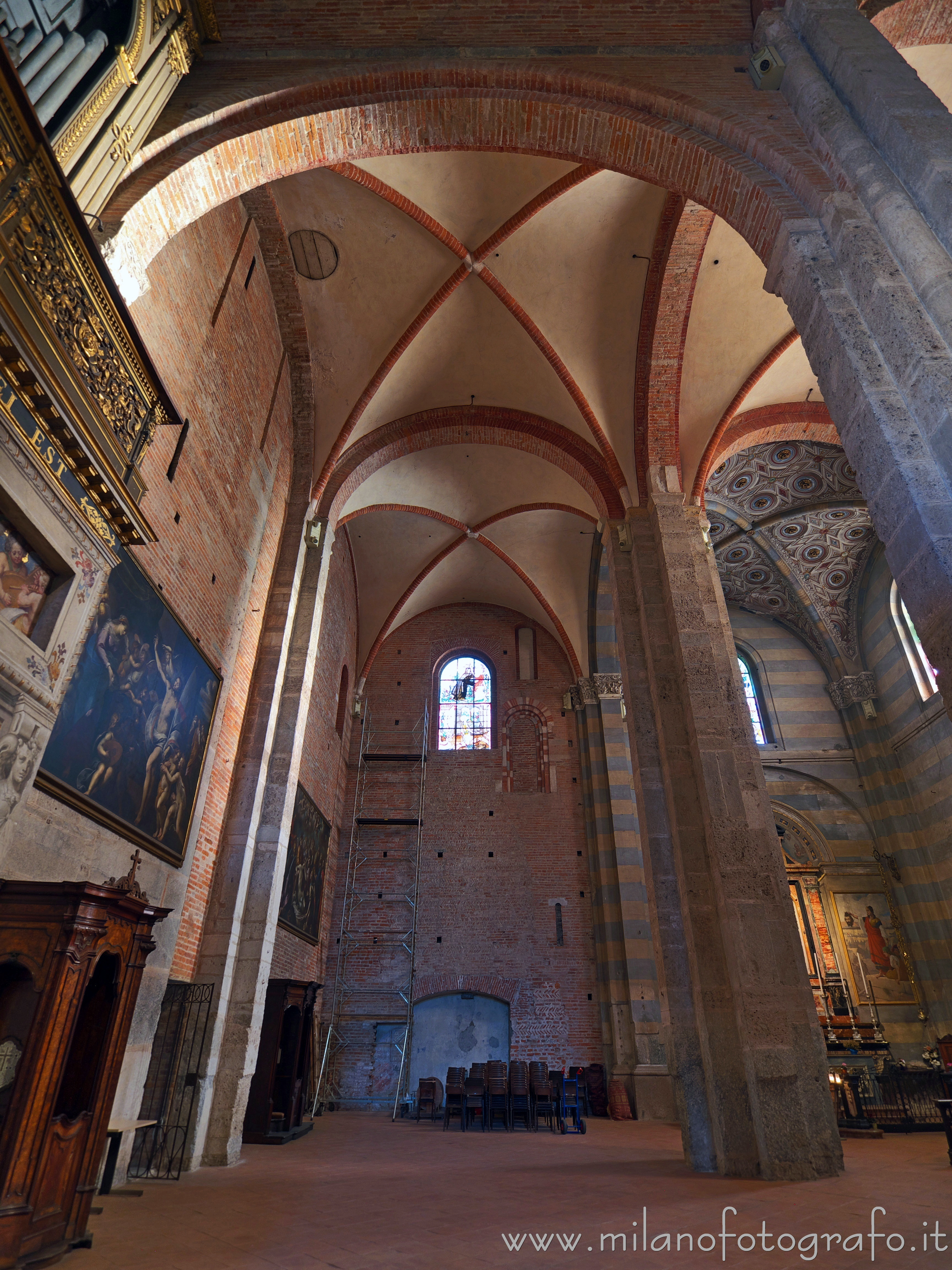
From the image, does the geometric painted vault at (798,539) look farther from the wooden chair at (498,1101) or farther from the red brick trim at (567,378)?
the wooden chair at (498,1101)

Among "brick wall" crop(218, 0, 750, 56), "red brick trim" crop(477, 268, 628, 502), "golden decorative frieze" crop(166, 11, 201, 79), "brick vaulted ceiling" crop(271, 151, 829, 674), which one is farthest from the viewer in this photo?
"red brick trim" crop(477, 268, 628, 502)

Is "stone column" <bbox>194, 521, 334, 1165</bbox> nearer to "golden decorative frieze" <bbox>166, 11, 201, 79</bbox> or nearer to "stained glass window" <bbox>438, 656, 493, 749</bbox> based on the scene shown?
"golden decorative frieze" <bbox>166, 11, 201, 79</bbox>

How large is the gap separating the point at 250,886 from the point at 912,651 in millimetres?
12968

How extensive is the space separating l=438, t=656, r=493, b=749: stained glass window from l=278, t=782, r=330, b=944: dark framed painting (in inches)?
155

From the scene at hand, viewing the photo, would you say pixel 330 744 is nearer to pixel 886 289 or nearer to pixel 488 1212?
pixel 488 1212

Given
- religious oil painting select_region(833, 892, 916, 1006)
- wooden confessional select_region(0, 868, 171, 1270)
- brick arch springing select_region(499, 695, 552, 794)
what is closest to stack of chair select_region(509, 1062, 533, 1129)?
brick arch springing select_region(499, 695, 552, 794)

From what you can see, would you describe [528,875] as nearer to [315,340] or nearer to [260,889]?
[260,889]

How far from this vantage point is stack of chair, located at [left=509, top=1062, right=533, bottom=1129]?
389 inches

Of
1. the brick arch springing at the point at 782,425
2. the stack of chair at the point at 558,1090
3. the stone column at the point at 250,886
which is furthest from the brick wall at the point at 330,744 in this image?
the brick arch springing at the point at 782,425

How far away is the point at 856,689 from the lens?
601 inches

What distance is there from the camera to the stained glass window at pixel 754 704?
15805 mm

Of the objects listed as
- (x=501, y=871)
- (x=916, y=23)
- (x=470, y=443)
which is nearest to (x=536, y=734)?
(x=501, y=871)

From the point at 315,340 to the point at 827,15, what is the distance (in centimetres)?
709

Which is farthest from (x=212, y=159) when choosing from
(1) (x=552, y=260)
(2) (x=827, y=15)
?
(1) (x=552, y=260)
